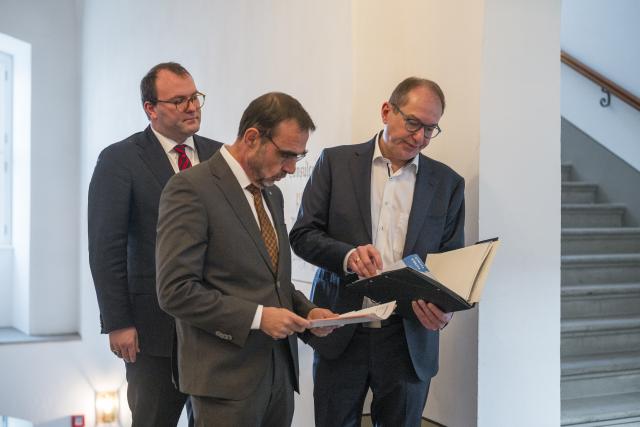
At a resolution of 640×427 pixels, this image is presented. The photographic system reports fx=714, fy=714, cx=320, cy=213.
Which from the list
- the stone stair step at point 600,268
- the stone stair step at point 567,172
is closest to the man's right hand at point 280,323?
the stone stair step at point 600,268

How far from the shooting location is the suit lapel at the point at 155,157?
230 centimetres

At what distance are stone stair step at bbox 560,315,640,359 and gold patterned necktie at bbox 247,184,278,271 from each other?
2.40 meters

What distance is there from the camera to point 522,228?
2686mm

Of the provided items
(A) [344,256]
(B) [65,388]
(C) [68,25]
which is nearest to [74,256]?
(B) [65,388]

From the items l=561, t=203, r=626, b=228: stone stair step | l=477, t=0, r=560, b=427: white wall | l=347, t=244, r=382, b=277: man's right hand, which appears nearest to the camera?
l=347, t=244, r=382, b=277: man's right hand

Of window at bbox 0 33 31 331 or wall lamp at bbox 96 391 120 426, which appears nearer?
wall lamp at bbox 96 391 120 426

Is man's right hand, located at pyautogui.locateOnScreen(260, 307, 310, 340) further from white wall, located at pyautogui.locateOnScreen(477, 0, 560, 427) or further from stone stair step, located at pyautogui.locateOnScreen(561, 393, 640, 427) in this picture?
stone stair step, located at pyautogui.locateOnScreen(561, 393, 640, 427)

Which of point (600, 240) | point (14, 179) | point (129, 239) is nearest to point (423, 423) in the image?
point (129, 239)

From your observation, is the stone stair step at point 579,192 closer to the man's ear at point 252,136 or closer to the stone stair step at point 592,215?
the stone stair step at point 592,215

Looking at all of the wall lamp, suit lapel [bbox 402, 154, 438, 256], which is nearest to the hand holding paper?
suit lapel [bbox 402, 154, 438, 256]

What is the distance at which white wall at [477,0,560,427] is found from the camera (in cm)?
262

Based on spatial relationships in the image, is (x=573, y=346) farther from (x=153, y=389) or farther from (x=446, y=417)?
(x=153, y=389)

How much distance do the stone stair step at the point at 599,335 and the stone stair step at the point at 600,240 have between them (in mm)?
630

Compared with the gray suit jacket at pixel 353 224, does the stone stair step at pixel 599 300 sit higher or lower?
lower
